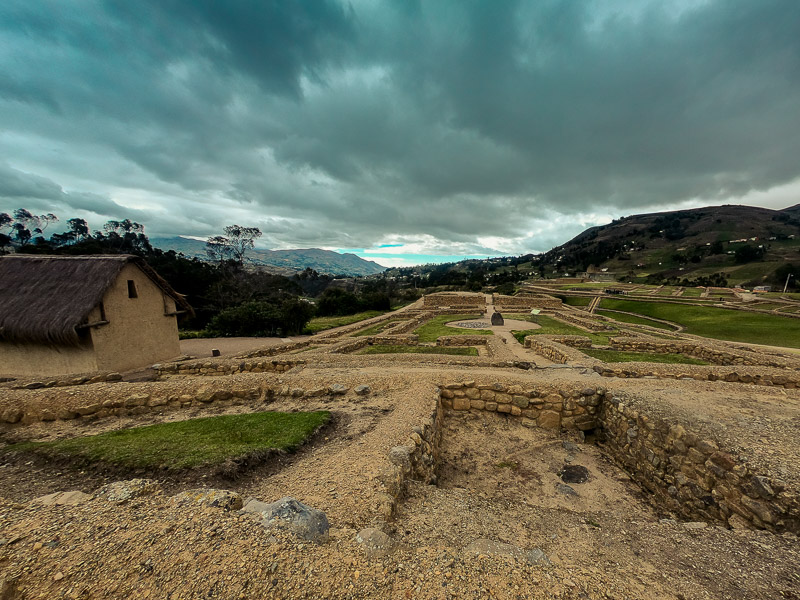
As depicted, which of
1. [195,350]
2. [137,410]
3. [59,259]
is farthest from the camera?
[195,350]

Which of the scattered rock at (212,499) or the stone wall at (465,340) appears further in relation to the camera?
the stone wall at (465,340)

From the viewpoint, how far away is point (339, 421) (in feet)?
22.0

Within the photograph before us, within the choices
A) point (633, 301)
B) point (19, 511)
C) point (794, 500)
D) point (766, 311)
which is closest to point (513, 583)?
point (794, 500)

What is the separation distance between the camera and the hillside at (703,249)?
78.9 metres

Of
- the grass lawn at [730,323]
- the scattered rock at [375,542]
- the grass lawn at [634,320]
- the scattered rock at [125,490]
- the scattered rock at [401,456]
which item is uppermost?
the scattered rock at [125,490]

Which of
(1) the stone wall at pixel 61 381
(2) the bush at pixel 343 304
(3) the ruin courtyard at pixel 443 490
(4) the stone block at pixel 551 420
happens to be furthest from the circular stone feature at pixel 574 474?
(2) the bush at pixel 343 304

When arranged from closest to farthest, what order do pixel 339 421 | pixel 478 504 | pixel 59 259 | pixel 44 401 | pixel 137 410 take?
pixel 478 504 < pixel 339 421 < pixel 44 401 < pixel 137 410 < pixel 59 259

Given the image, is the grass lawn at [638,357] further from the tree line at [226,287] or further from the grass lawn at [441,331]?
the tree line at [226,287]

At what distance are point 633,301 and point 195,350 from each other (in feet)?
164

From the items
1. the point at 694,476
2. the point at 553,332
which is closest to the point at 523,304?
the point at 553,332

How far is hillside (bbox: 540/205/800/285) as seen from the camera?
78.9 metres

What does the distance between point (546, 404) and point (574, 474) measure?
6.04ft

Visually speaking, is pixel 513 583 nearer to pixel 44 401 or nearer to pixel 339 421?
pixel 339 421

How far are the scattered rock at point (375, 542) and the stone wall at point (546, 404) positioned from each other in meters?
5.73
